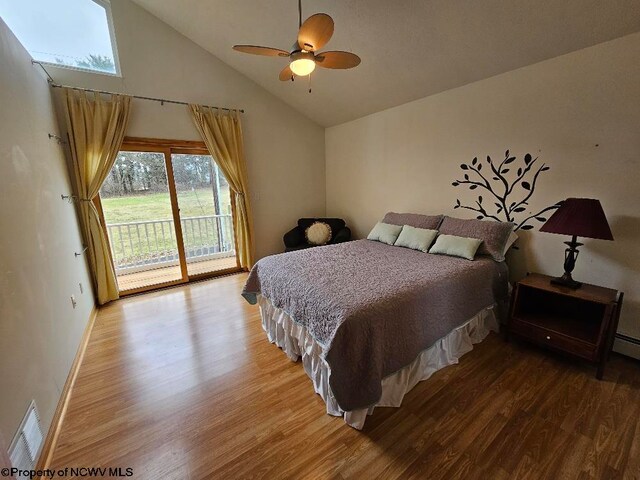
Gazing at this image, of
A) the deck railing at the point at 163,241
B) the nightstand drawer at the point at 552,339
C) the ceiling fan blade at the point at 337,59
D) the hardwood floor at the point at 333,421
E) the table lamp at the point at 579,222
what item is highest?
the ceiling fan blade at the point at 337,59

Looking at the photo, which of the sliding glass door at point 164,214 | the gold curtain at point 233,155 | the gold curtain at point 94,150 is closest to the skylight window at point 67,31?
the gold curtain at point 94,150

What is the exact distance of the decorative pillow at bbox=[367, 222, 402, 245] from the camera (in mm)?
3154

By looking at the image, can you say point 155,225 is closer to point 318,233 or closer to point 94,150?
point 94,150

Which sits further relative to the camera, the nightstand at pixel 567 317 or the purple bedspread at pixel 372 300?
the nightstand at pixel 567 317

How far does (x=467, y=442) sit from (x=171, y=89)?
4.50 m

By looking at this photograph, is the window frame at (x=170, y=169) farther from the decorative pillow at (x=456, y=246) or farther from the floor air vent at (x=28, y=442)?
the decorative pillow at (x=456, y=246)

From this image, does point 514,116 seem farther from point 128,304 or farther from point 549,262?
point 128,304

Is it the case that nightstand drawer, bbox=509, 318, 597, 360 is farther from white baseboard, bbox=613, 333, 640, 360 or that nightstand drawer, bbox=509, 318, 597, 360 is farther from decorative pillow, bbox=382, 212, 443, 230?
decorative pillow, bbox=382, 212, 443, 230

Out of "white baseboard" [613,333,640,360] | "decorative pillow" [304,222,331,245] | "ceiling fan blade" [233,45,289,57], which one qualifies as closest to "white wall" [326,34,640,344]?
"white baseboard" [613,333,640,360]

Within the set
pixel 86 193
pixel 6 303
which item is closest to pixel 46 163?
pixel 86 193

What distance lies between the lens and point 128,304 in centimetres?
333

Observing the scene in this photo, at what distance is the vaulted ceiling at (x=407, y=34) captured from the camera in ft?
6.41

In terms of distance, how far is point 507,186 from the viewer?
2691mm

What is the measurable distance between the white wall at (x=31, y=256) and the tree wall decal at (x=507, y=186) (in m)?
3.69
